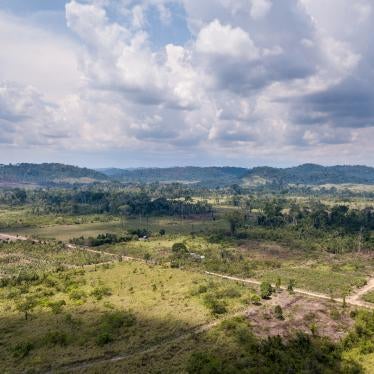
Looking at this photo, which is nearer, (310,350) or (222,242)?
(310,350)

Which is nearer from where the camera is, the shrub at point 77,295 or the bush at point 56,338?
the bush at point 56,338

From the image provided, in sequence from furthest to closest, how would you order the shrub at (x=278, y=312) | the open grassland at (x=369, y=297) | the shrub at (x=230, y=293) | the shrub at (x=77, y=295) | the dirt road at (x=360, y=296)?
the open grassland at (x=369, y=297)
the dirt road at (x=360, y=296)
the shrub at (x=230, y=293)
the shrub at (x=77, y=295)
the shrub at (x=278, y=312)

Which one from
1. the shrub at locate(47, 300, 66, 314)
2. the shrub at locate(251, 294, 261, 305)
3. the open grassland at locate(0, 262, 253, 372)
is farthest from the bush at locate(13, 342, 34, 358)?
the shrub at locate(251, 294, 261, 305)

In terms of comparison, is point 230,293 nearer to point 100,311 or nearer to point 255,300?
point 255,300

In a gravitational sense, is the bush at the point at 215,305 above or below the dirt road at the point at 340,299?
above

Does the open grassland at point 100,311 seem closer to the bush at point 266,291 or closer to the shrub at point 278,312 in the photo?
the bush at point 266,291

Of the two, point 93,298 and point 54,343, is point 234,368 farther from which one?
point 93,298

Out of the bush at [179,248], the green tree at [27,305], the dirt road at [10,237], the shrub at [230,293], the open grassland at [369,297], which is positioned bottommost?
the dirt road at [10,237]

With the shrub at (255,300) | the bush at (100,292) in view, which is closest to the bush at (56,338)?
the bush at (100,292)

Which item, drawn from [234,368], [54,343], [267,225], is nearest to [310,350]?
[234,368]

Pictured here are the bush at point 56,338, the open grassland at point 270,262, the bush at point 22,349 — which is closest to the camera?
the bush at point 22,349
